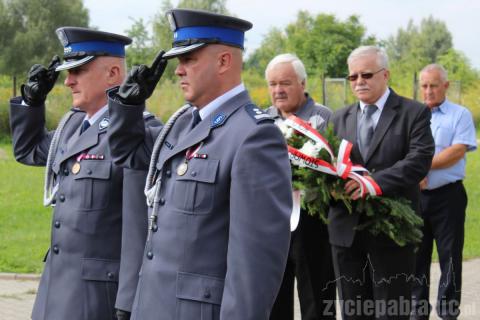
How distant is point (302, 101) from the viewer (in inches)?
237

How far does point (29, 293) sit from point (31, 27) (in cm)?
3649

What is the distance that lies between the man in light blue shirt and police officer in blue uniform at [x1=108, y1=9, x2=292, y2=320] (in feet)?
12.6

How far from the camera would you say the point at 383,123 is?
548 centimetres

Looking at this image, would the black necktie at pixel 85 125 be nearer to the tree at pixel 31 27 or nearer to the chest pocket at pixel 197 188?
the chest pocket at pixel 197 188

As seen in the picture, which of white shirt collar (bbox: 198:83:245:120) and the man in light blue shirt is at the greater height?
white shirt collar (bbox: 198:83:245:120)

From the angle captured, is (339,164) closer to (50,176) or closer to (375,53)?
(375,53)

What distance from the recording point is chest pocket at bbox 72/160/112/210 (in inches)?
156

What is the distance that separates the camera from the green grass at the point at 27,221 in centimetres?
959

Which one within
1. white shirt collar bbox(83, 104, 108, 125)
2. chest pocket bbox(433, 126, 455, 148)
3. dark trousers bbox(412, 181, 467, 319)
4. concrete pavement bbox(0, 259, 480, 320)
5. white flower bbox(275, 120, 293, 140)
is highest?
white shirt collar bbox(83, 104, 108, 125)

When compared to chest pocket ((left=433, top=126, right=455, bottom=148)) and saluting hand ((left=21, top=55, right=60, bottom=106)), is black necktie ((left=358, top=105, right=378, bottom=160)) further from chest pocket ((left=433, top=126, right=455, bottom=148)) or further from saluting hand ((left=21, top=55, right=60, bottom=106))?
saluting hand ((left=21, top=55, right=60, bottom=106))

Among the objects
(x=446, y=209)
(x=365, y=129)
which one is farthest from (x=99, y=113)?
(x=446, y=209)

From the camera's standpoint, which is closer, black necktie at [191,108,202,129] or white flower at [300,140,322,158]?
black necktie at [191,108,202,129]

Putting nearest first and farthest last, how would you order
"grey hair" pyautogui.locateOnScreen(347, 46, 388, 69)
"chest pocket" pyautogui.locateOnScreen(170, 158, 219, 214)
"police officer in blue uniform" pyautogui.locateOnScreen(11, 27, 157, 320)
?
"chest pocket" pyautogui.locateOnScreen(170, 158, 219, 214)
"police officer in blue uniform" pyautogui.locateOnScreen(11, 27, 157, 320)
"grey hair" pyautogui.locateOnScreen(347, 46, 388, 69)

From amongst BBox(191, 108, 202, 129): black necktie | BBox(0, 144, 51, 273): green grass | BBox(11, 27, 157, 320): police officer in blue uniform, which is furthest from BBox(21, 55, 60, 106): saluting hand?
BBox(0, 144, 51, 273): green grass
